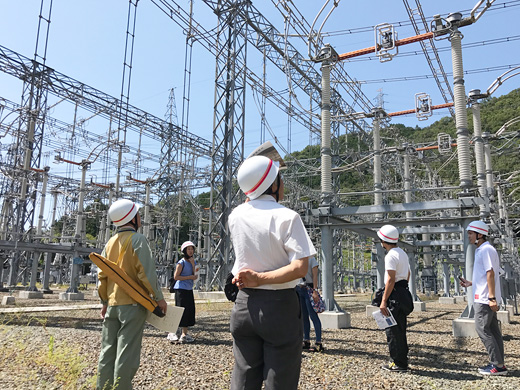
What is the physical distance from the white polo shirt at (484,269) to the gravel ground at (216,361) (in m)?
0.90

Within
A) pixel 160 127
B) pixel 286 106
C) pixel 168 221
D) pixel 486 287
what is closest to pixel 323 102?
pixel 486 287

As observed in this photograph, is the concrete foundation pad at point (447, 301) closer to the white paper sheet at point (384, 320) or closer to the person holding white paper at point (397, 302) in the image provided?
the person holding white paper at point (397, 302)

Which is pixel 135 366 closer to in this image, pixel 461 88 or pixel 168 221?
pixel 461 88

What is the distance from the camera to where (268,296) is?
199 centimetres

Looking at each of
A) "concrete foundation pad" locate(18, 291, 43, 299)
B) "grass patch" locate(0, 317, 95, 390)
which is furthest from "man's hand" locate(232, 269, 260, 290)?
"concrete foundation pad" locate(18, 291, 43, 299)

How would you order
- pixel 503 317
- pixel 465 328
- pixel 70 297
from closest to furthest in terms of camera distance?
pixel 465 328 < pixel 503 317 < pixel 70 297

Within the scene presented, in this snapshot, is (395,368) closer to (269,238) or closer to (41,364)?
(269,238)

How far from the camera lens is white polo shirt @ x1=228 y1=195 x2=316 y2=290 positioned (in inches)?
78.5

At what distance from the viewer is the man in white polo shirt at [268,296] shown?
1.92 metres

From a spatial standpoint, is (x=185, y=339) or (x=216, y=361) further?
(x=185, y=339)

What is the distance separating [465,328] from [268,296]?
23.0 feet

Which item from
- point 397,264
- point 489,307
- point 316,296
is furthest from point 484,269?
point 316,296

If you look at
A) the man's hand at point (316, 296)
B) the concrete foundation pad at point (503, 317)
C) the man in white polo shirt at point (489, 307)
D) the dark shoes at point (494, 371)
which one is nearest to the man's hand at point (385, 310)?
the man's hand at point (316, 296)

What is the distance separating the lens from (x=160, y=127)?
24.4 meters
